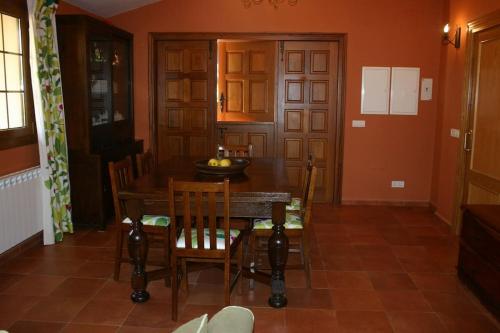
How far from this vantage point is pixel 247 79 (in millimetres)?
5988

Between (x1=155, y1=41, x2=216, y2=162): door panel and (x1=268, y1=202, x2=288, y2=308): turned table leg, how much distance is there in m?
3.18

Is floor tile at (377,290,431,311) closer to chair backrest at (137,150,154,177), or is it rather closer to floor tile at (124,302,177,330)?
floor tile at (124,302,177,330)

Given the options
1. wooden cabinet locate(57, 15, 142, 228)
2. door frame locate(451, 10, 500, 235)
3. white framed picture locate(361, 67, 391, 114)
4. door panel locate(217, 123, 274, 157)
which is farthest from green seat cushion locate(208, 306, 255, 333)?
white framed picture locate(361, 67, 391, 114)

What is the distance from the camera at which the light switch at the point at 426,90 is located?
224 inches

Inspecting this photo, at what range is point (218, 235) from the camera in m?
2.95

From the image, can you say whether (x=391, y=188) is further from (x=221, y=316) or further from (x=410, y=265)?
(x=221, y=316)

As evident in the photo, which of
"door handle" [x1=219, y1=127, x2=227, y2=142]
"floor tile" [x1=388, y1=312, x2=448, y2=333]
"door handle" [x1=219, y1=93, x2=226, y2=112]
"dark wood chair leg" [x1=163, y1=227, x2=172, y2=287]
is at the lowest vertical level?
"floor tile" [x1=388, y1=312, x2=448, y2=333]

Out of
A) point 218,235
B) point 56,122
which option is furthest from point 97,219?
point 218,235

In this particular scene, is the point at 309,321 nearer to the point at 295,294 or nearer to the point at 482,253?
the point at 295,294

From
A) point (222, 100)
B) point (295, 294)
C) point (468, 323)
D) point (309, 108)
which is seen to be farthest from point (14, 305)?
point (309, 108)

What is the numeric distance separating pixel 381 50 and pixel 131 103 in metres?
3.14

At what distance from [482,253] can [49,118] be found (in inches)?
142

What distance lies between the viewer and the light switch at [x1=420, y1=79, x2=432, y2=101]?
570cm

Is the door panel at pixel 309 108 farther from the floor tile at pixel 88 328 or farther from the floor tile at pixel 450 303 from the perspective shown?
the floor tile at pixel 88 328
